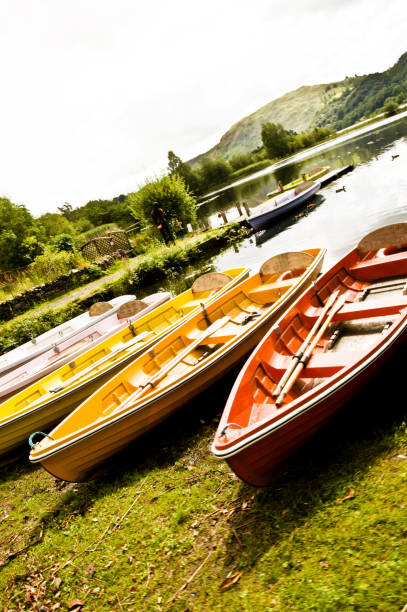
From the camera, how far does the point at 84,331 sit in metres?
10.3

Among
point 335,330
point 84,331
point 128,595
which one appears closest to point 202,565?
point 128,595

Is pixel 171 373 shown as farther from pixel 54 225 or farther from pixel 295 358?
pixel 54 225

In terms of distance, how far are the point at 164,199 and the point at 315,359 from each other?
65.2ft

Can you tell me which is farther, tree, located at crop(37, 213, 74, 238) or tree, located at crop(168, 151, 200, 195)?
tree, located at crop(168, 151, 200, 195)

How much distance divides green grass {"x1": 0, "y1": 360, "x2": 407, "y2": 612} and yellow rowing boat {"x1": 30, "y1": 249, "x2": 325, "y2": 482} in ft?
1.92

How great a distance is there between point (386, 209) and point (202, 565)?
47.8ft

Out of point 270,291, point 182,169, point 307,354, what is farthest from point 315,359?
point 182,169

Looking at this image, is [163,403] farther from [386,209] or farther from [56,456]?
[386,209]

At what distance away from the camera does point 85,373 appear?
723cm

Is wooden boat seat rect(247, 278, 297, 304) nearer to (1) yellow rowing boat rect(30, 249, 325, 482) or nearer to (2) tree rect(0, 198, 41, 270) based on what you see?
(1) yellow rowing boat rect(30, 249, 325, 482)

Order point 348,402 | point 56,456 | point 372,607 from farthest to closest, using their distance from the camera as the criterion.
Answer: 1. point 56,456
2. point 348,402
3. point 372,607

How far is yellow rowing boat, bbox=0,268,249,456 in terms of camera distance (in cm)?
659

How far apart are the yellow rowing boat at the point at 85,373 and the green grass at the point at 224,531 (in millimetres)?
1556

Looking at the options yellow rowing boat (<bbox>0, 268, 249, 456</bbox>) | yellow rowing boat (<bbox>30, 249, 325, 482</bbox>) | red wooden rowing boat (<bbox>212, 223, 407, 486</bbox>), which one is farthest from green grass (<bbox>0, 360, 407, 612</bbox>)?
yellow rowing boat (<bbox>0, 268, 249, 456</bbox>)
